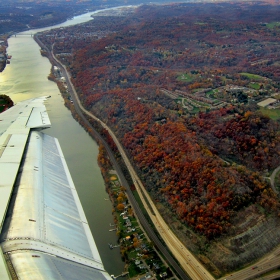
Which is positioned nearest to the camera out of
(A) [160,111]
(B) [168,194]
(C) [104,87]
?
(B) [168,194]

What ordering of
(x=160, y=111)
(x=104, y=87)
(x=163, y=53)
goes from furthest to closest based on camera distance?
(x=163, y=53) < (x=104, y=87) < (x=160, y=111)

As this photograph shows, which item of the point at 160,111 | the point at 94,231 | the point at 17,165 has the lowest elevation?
the point at 94,231

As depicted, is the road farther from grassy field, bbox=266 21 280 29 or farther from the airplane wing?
grassy field, bbox=266 21 280 29

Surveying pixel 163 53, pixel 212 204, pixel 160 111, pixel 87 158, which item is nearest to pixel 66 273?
pixel 212 204

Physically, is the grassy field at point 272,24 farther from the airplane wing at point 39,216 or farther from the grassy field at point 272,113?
the airplane wing at point 39,216

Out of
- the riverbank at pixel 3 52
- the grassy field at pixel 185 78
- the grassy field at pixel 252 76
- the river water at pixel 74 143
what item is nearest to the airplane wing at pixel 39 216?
the river water at pixel 74 143

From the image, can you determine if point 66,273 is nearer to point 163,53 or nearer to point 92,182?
point 92,182

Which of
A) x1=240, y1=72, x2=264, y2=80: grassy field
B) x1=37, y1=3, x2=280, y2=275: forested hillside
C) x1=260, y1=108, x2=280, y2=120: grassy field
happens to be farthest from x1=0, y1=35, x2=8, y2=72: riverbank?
x1=260, y1=108, x2=280, y2=120: grassy field
